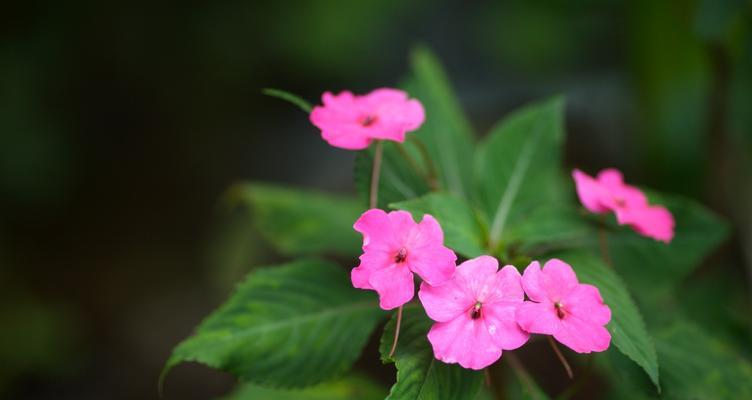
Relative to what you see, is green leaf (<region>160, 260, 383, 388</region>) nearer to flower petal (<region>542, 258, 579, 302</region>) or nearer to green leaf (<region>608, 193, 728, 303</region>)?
flower petal (<region>542, 258, 579, 302</region>)

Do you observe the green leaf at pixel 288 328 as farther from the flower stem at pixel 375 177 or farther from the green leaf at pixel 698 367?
the green leaf at pixel 698 367

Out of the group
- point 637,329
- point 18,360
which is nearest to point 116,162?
point 18,360

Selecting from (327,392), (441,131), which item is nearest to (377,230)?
(441,131)

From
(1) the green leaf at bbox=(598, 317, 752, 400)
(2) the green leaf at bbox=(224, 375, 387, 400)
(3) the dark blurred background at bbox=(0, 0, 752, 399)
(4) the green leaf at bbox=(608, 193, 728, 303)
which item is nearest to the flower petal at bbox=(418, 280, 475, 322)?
(1) the green leaf at bbox=(598, 317, 752, 400)

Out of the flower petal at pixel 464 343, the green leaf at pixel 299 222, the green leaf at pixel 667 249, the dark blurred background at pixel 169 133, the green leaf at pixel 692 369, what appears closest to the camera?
the flower petal at pixel 464 343

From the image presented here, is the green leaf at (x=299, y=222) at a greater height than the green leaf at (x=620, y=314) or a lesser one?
greater

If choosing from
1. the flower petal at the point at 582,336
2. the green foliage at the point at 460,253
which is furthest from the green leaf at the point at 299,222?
the flower petal at the point at 582,336
